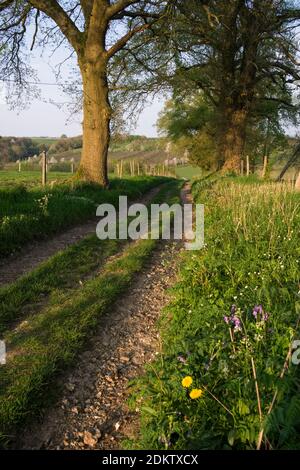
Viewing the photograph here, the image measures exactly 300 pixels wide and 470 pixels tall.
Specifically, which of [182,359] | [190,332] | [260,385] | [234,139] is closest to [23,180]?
[234,139]

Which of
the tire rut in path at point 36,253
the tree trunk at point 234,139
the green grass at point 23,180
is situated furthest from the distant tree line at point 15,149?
the tire rut in path at point 36,253

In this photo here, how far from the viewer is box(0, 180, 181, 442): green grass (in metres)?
3.35

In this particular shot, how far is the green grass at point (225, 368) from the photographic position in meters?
2.53

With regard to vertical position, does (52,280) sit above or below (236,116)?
below

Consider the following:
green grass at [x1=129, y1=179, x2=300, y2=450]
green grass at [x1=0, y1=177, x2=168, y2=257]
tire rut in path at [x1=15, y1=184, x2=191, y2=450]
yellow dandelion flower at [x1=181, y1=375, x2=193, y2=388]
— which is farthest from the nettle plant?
green grass at [x1=0, y1=177, x2=168, y2=257]

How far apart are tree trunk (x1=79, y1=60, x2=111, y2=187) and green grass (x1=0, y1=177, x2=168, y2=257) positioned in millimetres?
1222

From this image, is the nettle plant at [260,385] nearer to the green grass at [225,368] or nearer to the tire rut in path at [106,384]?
the green grass at [225,368]

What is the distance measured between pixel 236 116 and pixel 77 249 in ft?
61.6

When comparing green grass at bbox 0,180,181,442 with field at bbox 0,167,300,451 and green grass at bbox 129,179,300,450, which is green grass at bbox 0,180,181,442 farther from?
green grass at bbox 129,179,300,450

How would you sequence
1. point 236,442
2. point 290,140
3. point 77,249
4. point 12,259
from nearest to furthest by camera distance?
point 236,442 → point 12,259 → point 77,249 → point 290,140

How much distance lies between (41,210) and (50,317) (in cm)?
560

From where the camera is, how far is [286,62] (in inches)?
902
